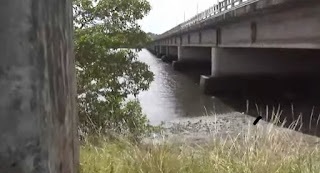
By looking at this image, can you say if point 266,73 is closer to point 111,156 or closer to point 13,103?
point 111,156

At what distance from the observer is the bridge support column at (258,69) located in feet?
69.2

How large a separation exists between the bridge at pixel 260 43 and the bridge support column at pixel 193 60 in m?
8.69

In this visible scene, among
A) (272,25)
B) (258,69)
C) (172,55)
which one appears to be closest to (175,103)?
(258,69)

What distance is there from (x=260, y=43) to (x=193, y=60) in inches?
997

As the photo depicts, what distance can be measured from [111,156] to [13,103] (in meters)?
3.47

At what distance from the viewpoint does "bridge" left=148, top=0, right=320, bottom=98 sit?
1145 cm

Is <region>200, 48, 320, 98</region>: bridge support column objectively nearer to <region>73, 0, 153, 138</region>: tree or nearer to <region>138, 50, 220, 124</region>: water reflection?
<region>138, 50, 220, 124</region>: water reflection

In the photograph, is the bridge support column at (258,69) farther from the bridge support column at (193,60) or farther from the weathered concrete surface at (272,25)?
the bridge support column at (193,60)

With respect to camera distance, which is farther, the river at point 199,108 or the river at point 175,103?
the river at point 175,103

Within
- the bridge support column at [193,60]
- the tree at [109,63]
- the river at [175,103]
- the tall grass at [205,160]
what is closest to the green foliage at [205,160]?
the tall grass at [205,160]

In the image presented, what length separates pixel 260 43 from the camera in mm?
14570

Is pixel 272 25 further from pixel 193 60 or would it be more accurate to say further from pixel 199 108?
pixel 193 60

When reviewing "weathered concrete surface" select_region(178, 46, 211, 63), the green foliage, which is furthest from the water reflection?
"weathered concrete surface" select_region(178, 46, 211, 63)

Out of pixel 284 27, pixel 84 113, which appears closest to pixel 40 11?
pixel 84 113
